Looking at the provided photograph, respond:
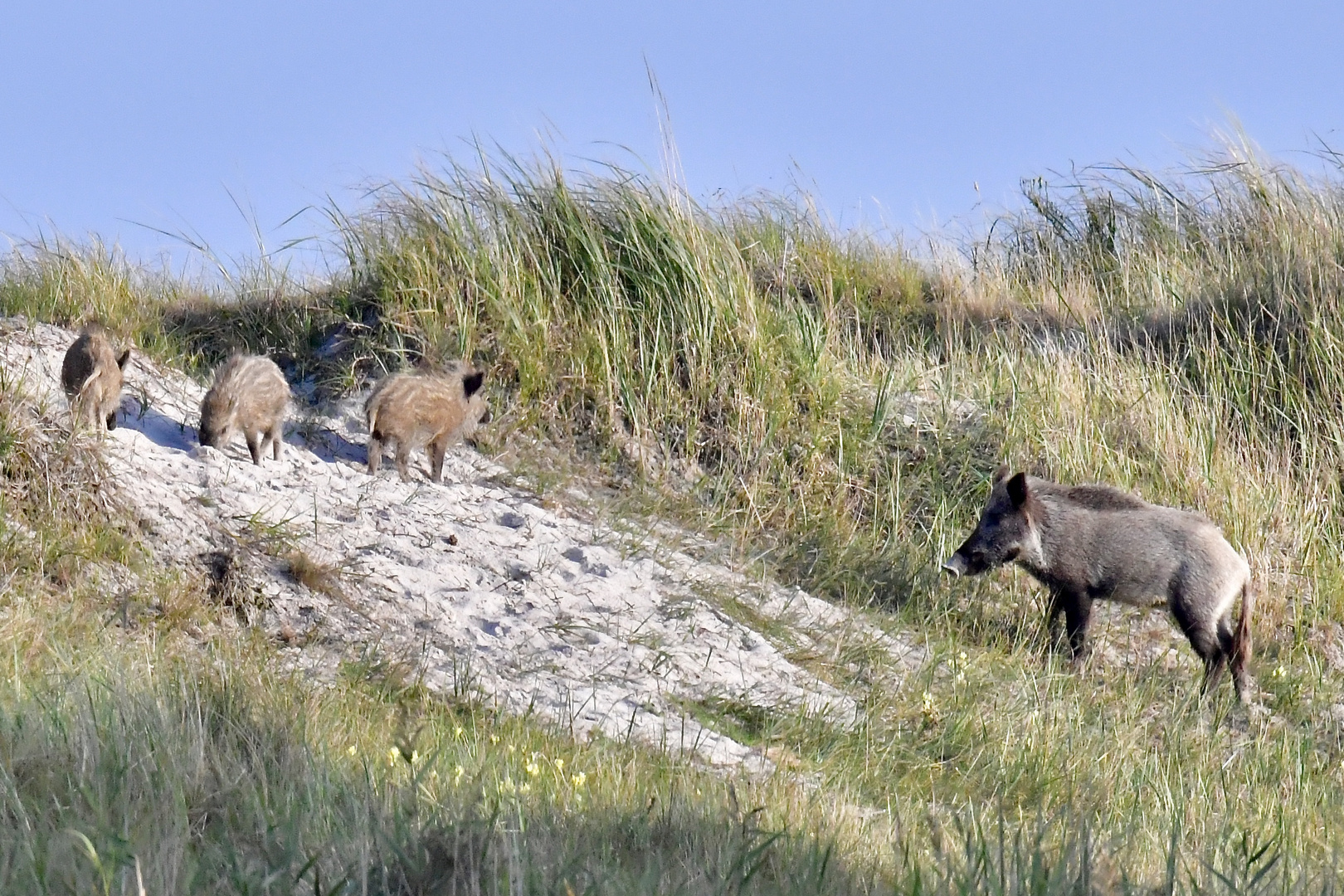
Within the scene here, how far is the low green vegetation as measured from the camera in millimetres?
3307

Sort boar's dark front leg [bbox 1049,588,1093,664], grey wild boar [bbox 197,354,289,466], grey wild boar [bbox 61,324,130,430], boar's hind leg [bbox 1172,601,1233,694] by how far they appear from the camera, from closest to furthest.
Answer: grey wild boar [bbox 61,324,130,430]
grey wild boar [bbox 197,354,289,466]
boar's hind leg [bbox 1172,601,1233,694]
boar's dark front leg [bbox 1049,588,1093,664]

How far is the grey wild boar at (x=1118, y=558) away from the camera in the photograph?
23.2 feet

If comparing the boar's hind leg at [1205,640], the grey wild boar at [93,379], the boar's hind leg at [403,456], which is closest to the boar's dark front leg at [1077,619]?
the boar's hind leg at [1205,640]

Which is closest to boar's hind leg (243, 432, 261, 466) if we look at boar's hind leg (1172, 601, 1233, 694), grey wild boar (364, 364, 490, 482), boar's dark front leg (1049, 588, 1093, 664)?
grey wild boar (364, 364, 490, 482)

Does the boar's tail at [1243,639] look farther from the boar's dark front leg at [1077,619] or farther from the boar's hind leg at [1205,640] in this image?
the boar's dark front leg at [1077,619]

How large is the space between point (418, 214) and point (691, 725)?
15.6 feet

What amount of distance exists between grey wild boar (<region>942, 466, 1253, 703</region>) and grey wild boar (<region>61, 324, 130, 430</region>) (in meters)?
4.33

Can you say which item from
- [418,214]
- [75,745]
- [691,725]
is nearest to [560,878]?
[75,745]

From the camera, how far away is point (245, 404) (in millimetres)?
6984

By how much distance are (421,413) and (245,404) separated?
2.96 feet

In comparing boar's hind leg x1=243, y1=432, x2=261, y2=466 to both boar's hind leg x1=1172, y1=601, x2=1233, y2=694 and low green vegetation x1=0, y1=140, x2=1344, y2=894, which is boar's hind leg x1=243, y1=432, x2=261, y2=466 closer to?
low green vegetation x1=0, y1=140, x2=1344, y2=894

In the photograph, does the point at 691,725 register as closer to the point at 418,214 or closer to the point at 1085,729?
the point at 1085,729

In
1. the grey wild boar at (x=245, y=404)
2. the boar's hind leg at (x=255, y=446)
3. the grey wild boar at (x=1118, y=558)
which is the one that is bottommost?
the grey wild boar at (x=1118, y=558)

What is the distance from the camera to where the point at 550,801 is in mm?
3746
